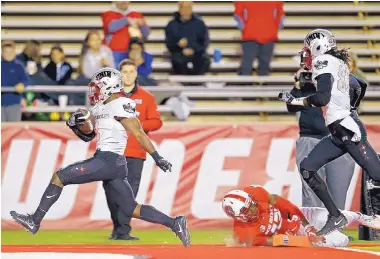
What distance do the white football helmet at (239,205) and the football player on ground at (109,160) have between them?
461mm

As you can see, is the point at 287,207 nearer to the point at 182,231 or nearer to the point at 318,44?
the point at 182,231

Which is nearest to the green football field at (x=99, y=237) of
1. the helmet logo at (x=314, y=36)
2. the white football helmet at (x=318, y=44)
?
the white football helmet at (x=318, y=44)

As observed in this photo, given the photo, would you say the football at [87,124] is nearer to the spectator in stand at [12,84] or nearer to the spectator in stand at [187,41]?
the spectator in stand at [12,84]

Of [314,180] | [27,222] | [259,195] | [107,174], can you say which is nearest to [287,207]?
[259,195]

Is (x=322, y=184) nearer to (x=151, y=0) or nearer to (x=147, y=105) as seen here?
(x=147, y=105)

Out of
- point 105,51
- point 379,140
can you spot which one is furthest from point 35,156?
point 379,140

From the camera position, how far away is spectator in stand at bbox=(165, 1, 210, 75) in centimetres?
1620

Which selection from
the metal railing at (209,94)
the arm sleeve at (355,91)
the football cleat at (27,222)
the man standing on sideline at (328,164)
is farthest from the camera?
the metal railing at (209,94)

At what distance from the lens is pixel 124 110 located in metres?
11.0

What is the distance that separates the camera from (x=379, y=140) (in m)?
14.3

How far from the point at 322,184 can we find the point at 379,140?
11.7 ft

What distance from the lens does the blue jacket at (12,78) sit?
48.3 feet

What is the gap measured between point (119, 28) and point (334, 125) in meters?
5.99

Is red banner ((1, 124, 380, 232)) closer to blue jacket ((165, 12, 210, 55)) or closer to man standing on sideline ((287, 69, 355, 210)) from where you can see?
man standing on sideline ((287, 69, 355, 210))
